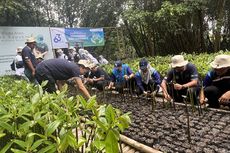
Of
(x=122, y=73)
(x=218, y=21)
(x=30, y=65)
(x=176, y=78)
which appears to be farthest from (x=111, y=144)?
(x=218, y=21)

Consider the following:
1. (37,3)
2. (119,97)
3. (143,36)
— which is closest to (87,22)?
(37,3)

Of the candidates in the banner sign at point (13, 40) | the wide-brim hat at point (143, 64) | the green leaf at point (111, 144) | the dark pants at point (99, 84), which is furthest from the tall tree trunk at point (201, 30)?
the green leaf at point (111, 144)

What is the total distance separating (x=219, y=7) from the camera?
11398mm

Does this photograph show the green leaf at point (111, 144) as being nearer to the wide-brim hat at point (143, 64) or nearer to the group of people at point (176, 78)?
the group of people at point (176, 78)

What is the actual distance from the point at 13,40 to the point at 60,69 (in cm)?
615

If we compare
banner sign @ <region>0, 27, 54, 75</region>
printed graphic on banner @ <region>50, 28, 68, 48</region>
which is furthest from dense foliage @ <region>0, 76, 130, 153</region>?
printed graphic on banner @ <region>50, 28, 68, 48</region>

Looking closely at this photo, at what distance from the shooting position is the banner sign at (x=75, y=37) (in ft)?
36.7

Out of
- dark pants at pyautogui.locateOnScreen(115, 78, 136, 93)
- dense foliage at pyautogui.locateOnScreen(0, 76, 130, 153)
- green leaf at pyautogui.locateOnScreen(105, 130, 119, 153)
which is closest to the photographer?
green leaf at pyautogui.locateOnScreen(105, 130, 119, 153)

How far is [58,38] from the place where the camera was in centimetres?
1120

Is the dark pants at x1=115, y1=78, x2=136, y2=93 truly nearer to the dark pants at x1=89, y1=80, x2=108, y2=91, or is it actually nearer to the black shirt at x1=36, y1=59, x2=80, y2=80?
the dark pants at x1=89, y1=80, x2=108, y2=91

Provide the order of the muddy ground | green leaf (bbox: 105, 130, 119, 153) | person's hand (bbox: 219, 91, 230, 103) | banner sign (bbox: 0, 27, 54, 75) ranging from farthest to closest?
banner sign (bbox: 0, 27, 54, 75), person's hand (bbox: 219, 91, 230, 103), the muddy ground, green leaf (bbox: 105, 130, 119, 153)

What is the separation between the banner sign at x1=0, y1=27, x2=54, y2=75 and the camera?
10.1 m

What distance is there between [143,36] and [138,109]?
9.11 m

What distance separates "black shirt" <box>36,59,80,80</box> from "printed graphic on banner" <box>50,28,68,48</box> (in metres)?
6.16
